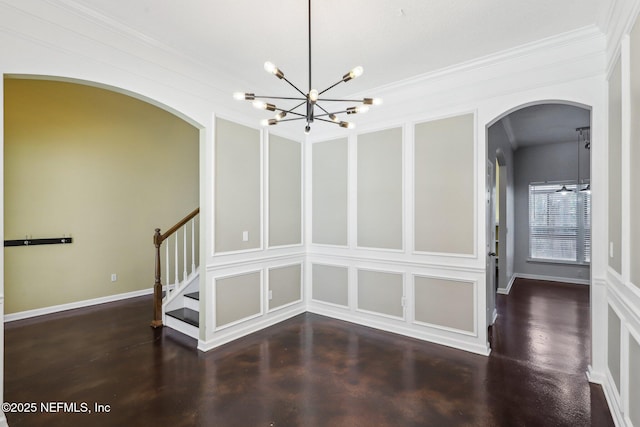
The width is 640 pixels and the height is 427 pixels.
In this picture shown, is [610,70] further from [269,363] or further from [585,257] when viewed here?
[585,257]

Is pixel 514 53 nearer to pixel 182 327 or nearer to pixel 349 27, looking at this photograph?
pixel 349 27

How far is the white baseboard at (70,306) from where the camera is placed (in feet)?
13.8

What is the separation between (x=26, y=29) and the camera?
2.15 metres

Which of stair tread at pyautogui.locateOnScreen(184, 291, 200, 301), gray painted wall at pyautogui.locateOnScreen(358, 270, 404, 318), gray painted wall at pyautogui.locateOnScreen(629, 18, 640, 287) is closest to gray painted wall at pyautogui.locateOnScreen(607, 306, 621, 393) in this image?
gray painted wall at pyautogui.locateOnScreen(629, 18, 640, 287)

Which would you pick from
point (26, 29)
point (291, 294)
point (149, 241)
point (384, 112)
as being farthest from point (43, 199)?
point (384, 112)

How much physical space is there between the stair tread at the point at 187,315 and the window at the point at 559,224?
7.56 metres

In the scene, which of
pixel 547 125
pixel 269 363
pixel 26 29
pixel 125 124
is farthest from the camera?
pixel 547 125

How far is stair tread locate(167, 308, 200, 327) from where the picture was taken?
12.2 feet

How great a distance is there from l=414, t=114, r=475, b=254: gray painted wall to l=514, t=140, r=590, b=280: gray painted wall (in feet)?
17.4

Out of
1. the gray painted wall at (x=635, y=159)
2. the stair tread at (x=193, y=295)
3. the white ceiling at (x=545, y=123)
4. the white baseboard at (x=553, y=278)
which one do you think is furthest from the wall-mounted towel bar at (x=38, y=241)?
the white baseboard at (x=553, y=278)

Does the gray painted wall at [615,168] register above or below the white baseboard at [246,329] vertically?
above

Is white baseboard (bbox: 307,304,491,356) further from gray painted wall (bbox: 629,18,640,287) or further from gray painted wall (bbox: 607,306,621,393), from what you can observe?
gray painted wall (bbox: 629,18,640,287)

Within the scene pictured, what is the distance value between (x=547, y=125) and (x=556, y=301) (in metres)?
3.23

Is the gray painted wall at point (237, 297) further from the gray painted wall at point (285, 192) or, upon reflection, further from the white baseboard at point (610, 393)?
the white baseboard at point (610, 393)
